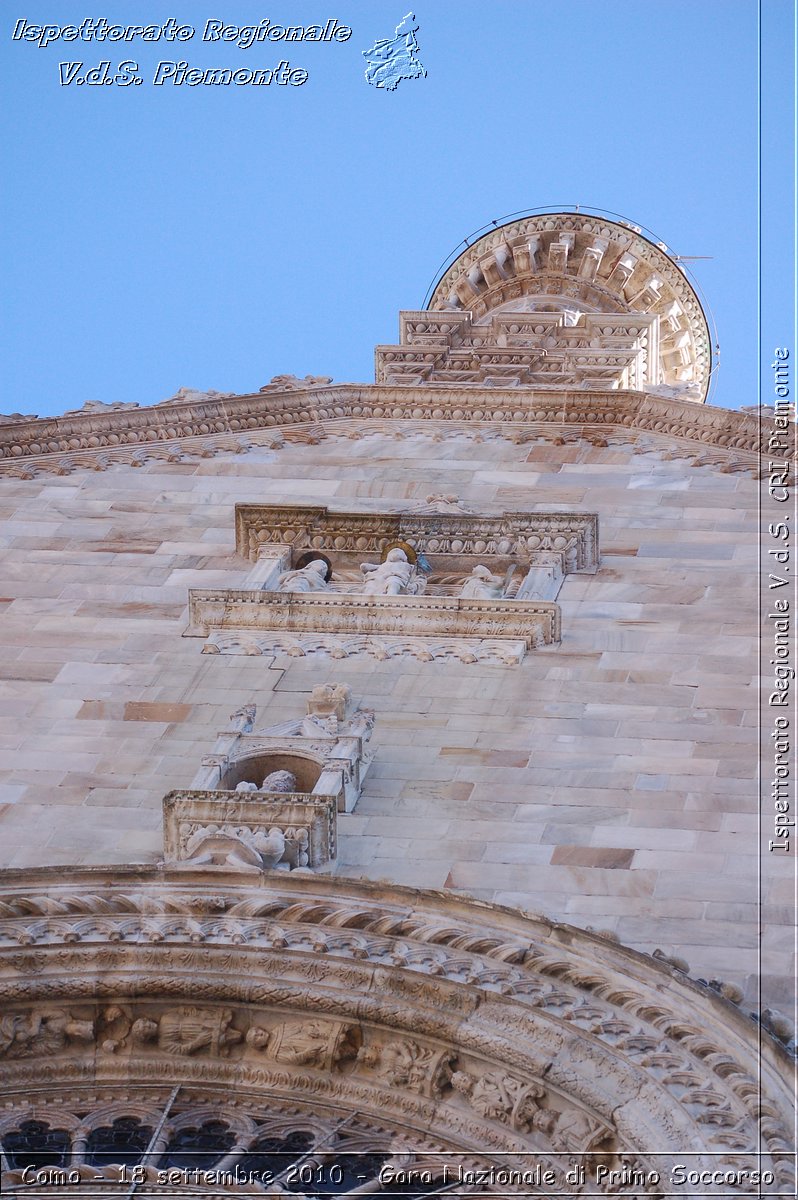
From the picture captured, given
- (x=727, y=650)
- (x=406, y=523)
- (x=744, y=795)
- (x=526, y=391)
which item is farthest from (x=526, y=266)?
(x=744, y=795)

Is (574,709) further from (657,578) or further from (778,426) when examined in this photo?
(778,426)

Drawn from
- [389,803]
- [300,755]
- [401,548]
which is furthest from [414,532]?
[389,803]

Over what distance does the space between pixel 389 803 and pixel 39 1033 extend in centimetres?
337

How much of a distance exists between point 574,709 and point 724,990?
4638 millimetres

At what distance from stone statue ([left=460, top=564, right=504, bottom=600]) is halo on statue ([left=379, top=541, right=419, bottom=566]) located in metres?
0.53

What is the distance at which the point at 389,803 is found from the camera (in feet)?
58.4

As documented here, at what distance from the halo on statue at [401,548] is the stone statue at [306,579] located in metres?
0.68

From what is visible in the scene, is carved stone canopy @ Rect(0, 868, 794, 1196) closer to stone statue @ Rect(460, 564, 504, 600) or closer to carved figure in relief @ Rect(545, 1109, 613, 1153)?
carved figure in relief @ Rect(545, 1109, 613, 1153)

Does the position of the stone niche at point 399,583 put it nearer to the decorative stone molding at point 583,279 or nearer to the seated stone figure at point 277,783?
the seated stone figure at point 277,783

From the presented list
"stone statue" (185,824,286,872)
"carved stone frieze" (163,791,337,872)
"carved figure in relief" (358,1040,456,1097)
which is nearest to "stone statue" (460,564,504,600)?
"carved stone frieze" (163,791,337,872)

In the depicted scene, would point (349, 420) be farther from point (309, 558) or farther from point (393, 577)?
point (393, 577)

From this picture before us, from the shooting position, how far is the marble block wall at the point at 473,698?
1667 cm

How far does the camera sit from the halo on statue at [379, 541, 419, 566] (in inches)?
887

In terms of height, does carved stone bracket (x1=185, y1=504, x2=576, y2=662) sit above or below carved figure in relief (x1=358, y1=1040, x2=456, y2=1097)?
above
